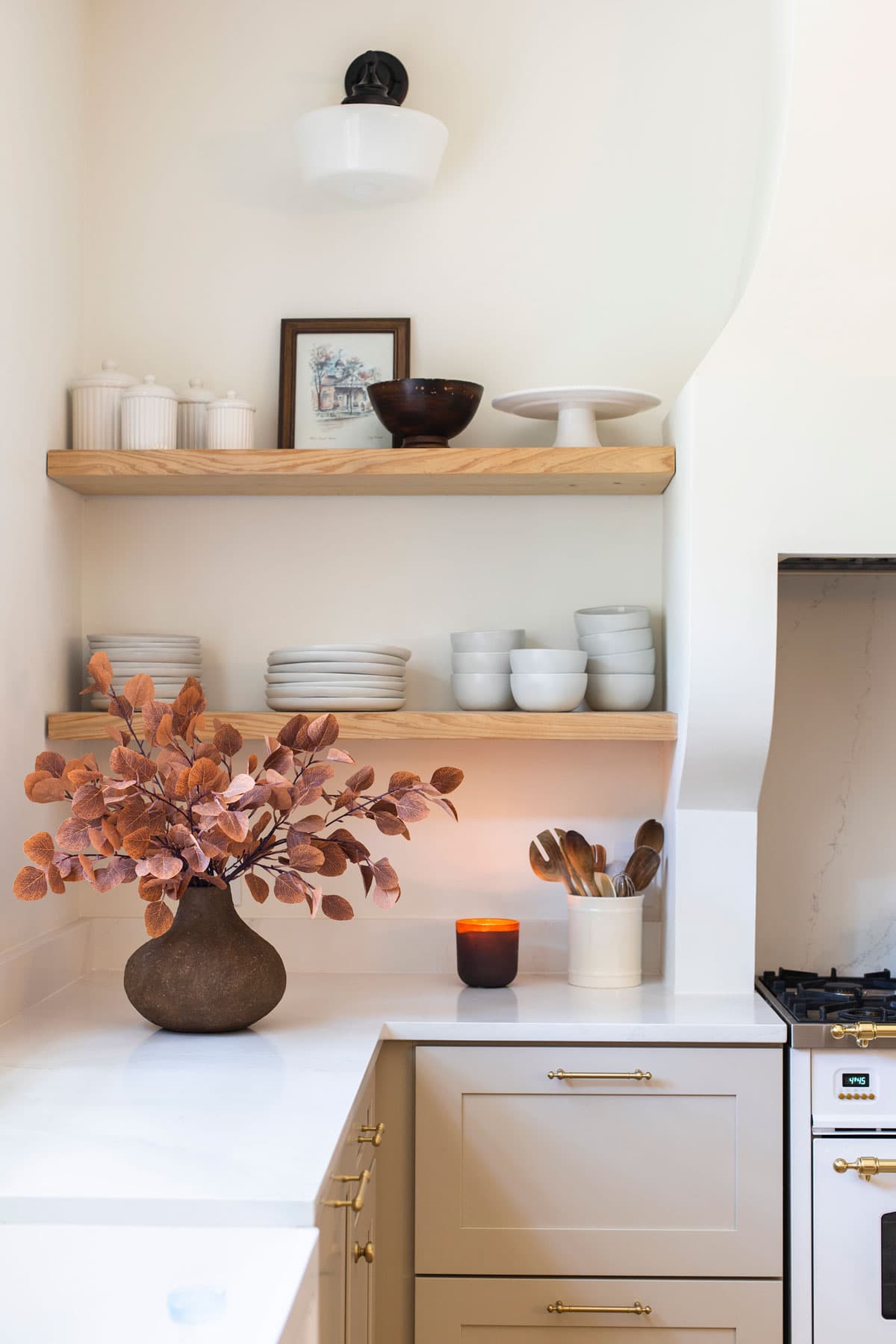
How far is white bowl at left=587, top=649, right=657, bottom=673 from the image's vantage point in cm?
232

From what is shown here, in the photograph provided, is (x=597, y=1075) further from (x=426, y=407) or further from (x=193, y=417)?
(x=193, y=417)

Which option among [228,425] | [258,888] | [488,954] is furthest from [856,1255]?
[228,425]

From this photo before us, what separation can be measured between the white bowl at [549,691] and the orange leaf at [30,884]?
89 centimetres

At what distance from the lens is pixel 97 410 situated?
2.38 meters

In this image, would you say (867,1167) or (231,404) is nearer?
(867,1167)

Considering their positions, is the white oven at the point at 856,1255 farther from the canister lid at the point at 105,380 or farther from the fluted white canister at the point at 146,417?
the canister lid at the point at 105,380

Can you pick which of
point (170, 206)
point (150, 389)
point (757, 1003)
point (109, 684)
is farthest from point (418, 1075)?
point (170, 206)

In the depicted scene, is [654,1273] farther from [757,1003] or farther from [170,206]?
[170,206]

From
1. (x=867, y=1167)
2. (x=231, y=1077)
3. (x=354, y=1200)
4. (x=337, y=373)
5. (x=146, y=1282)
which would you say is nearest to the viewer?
(x=146, y=1282)

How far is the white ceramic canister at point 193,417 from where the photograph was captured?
2.43m

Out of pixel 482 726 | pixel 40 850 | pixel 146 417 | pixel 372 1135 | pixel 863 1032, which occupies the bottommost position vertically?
pixel 372 1135

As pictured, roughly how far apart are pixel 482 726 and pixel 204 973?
25.7 inches

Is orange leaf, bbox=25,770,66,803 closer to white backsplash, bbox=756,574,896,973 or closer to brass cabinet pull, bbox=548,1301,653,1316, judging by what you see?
brass cabinet pull, bbox=548,1301,653,1316

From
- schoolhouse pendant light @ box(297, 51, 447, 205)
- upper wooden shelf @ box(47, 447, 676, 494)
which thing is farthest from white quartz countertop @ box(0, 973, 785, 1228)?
schoolhouse pendant light @ box(297, 51, 447, 205)
